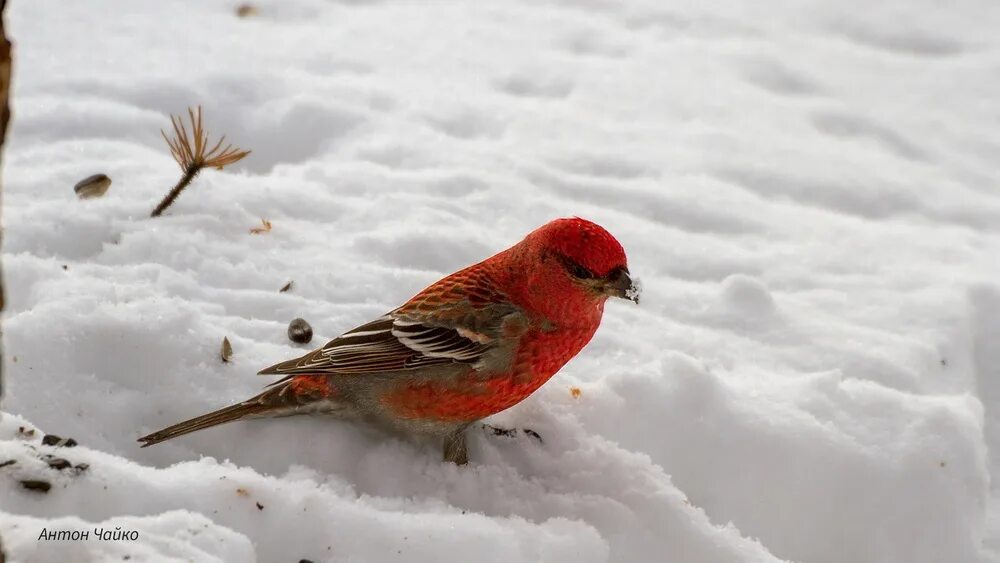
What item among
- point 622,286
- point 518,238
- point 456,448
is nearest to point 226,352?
point 456,448

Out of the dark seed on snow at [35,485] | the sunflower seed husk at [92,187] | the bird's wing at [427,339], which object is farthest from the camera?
the sunflower seed husk at [92,187]

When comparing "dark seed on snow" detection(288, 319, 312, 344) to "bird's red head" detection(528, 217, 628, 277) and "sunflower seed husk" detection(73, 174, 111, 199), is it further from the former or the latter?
"sunflower seed husk" detection(73, 174, 111, 199)

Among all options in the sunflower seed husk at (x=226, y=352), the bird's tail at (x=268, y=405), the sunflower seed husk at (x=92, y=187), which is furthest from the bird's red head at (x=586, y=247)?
the sunflower seed husk at (x=92, y=187)

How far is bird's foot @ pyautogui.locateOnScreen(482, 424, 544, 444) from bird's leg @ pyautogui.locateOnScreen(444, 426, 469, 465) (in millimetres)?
158

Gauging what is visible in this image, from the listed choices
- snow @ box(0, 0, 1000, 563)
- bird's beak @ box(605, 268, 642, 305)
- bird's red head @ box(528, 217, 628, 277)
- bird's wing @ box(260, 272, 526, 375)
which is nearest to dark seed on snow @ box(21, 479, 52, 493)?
snow @ box(0, 0, 1000, 563)

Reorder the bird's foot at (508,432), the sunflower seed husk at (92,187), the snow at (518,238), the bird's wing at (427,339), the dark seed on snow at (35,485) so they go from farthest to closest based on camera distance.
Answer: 1. the sunflower seed husk at (92,187)
2. the bird's foot at (508,432)
3. the bird's wing at (427,339)
4. the snow at (518,238)
5. the dark seed on snow at (35,485)

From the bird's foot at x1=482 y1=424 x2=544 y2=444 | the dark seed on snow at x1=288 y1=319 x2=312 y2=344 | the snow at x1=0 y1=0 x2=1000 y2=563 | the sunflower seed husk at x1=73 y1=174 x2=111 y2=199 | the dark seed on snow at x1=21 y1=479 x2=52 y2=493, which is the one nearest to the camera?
the dark seed on snow at x1=21 y1=479 x2=52 y2=493

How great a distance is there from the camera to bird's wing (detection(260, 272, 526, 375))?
2.85m

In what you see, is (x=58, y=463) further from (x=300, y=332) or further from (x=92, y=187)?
(x=92, y=187)

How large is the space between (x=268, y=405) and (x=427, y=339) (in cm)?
53

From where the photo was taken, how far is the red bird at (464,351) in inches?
112

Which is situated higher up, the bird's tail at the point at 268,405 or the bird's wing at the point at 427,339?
the bird's wing at the point at 427,339

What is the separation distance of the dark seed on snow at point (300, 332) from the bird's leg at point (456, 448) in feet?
2.19

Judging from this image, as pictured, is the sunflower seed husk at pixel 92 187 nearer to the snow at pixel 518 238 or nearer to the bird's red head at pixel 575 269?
the snow at pixel 518 238
